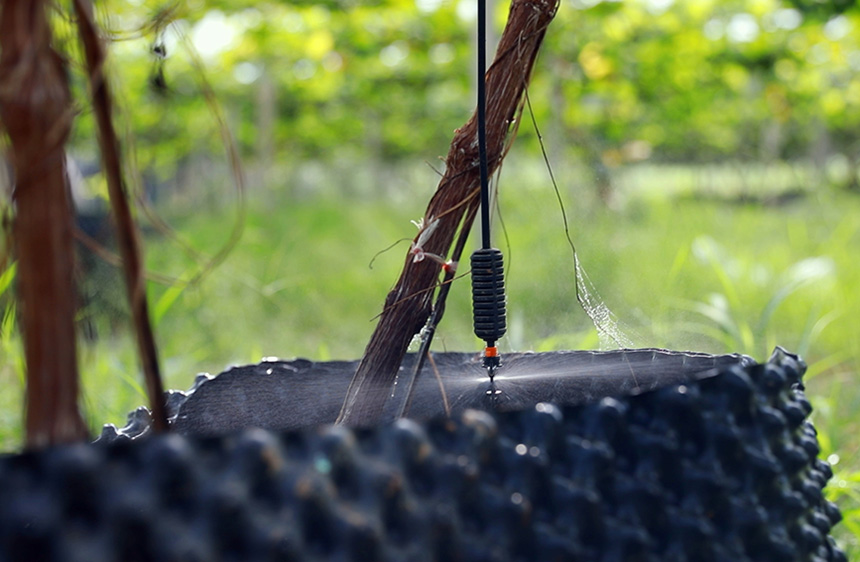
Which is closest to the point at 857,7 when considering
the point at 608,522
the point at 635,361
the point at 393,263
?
the point at 393,263

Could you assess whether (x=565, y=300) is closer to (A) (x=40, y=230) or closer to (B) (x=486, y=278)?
(B) (x=486, y=278)

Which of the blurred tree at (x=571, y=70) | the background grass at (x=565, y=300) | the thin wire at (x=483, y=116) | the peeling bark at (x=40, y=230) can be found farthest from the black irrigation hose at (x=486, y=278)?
the blurred tree at (x=571, y=70)

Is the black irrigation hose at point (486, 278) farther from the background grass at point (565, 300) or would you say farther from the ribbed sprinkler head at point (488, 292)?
the background grass at point (565, 300)

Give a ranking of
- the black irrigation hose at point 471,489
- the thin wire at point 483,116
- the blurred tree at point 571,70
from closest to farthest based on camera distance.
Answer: the black irrigation hose at point 471,489 < the thin wire at point 483,116 < the blurred tree at point 571,70

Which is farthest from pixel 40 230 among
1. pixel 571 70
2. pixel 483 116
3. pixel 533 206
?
pixel 571 70

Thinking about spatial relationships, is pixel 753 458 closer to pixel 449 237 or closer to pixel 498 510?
pixel 498 510

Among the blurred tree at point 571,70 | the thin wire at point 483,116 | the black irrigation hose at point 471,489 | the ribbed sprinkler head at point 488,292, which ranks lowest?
the black irrigation hose at point 471,489

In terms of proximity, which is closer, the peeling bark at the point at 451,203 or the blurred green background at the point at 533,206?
the peeling bark at the point at 451,203
